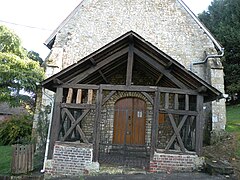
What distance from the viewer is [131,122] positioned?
35.6ft

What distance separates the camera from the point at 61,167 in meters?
7.12

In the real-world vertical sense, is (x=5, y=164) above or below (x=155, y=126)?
below

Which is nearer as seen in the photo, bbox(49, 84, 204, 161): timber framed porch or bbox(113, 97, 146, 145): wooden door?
bbox(49, 84, 204, 161): timber framed porch

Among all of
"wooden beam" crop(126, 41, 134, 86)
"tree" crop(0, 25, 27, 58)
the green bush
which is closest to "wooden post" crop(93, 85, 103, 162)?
"wooden beam" crop(126, 41, 134, 86)

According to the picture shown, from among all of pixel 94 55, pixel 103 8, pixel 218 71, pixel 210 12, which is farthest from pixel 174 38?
pixel 210 12

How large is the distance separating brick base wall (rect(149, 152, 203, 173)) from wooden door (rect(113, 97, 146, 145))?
3572 millimetres

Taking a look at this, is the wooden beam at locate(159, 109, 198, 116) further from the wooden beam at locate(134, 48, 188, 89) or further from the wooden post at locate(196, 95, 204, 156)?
the wooden beam at locate(134, 48, 188, 89)

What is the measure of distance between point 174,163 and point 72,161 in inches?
116

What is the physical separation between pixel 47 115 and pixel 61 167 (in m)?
4.43

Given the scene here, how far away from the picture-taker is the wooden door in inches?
424

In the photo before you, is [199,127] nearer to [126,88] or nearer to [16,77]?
[126,88]

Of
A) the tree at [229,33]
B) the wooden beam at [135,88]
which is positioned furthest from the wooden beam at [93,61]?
the tree at [229,33]

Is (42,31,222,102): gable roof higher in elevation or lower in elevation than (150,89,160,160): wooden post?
higher

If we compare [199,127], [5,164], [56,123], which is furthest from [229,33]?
[5,164]
